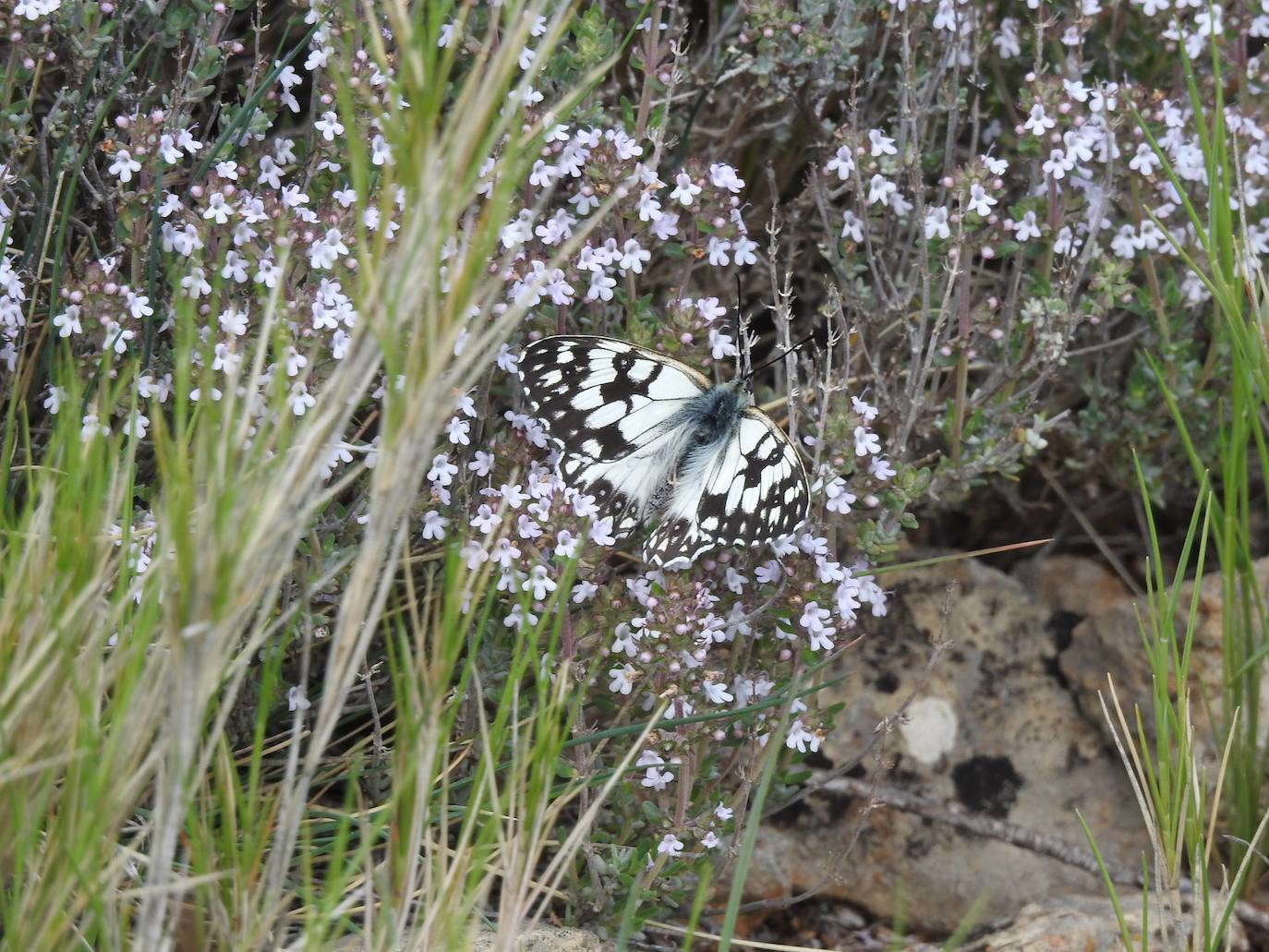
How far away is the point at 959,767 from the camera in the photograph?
11.4 feet

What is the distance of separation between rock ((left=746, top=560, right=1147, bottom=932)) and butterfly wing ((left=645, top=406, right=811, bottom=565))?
70 centimetres

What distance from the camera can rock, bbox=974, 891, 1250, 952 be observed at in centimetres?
280

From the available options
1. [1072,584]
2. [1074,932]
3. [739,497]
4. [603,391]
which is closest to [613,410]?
[603,391]

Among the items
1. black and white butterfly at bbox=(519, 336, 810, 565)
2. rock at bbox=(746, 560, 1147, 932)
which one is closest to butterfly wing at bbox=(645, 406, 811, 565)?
black and white butterfly at bbox=(519, 336, 810, 565)

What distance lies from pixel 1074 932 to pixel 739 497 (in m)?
1.15

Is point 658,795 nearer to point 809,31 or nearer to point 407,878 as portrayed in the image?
point 407,878

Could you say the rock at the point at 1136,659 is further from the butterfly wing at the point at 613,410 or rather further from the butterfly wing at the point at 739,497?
the butterfly wing at the point at 613,410

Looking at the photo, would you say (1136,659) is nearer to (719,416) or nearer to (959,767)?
(959,767)

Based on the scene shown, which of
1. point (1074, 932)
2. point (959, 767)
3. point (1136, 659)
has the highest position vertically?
point (1136, 659)

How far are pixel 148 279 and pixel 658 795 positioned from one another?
146 centimetres

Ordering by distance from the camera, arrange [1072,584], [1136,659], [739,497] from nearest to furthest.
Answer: [739,497]
[1136,659]
[1072,584]

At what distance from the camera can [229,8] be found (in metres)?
2.86

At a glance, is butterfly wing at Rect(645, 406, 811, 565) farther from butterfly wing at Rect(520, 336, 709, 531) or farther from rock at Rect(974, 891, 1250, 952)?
rock at Rect(974, 891, 1250, 952)

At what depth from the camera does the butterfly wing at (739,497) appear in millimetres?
2705
